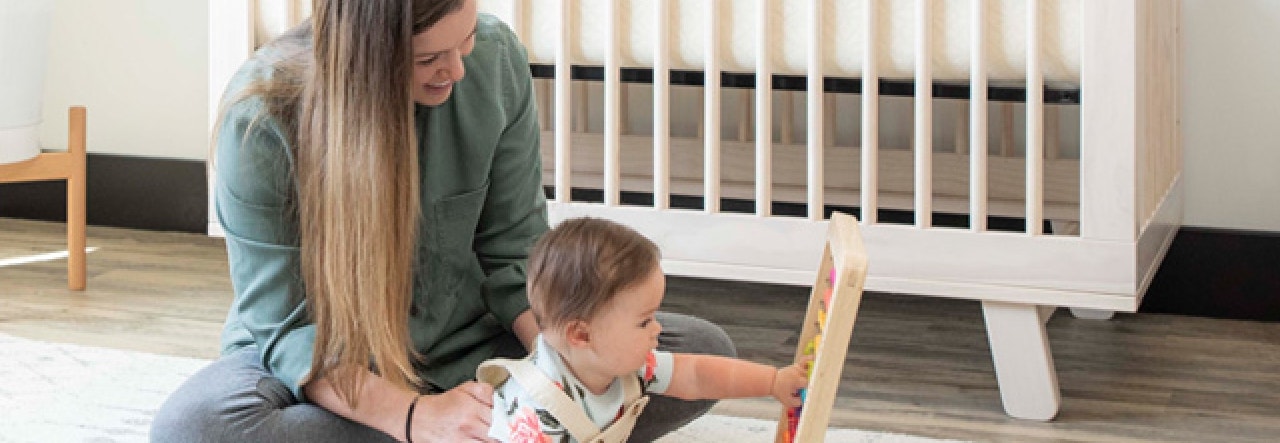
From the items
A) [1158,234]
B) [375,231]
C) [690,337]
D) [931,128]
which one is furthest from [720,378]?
[1158,234]

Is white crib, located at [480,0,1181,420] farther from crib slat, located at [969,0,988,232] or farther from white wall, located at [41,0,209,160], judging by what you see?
white wall, located at [41,0,209,160]

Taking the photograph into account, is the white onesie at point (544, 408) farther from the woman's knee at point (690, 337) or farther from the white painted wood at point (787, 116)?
the white painted wood at point (787, 116)

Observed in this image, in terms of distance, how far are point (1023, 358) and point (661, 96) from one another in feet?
1.54

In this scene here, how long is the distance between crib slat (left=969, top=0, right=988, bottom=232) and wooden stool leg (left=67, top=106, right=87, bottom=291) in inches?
50.4

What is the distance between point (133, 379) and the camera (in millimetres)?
1801

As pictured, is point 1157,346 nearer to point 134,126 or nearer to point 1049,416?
point 1049,416

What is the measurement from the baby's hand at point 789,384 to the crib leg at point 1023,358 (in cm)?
A: 51

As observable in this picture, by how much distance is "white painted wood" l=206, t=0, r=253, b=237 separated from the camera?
1879mm

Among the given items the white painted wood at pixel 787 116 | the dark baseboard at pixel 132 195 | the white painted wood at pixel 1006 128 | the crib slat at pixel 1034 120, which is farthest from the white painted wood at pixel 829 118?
the dark baseboard at pixel 132 195

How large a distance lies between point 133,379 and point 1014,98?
101 cm

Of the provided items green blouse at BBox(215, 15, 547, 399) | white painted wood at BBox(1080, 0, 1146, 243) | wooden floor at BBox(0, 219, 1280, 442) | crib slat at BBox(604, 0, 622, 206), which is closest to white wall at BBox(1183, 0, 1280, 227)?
wooden floor at BBox(0, 219, 1280, 442)

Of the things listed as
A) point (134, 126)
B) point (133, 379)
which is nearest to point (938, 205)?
point (133, 379)

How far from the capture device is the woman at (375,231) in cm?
115

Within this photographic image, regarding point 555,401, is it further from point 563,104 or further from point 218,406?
point 563,104
